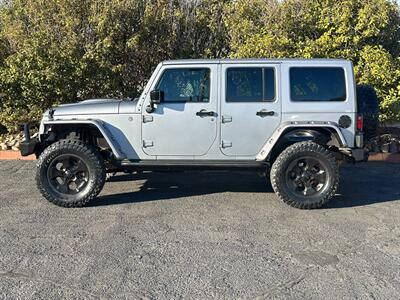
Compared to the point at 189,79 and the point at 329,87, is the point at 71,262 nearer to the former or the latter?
the point at 189,79

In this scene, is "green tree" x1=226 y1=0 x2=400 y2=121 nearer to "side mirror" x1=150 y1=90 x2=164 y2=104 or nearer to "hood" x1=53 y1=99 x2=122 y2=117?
"side mirror" x1=150 y1=90 x2=164 y2=104

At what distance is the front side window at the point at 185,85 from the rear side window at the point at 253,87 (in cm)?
29

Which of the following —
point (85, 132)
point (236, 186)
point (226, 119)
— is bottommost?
point (236, 186)

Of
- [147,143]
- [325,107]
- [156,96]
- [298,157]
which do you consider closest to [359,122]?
[325,107]

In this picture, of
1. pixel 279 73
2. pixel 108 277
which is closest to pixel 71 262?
pixel 108 277

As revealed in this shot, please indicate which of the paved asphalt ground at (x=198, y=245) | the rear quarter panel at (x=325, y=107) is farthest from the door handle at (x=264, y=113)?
the paved asphalt ground at (x=198, y=245)

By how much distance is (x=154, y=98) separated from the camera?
571 cm

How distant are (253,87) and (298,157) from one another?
1047mm

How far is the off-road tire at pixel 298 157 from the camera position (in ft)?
18.9

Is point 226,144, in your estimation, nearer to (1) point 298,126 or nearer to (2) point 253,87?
(2) point 253,87

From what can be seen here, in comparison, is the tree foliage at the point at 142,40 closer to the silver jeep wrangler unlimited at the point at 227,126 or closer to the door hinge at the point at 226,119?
the silver jeep wrangler unlimited at the point at 227,126

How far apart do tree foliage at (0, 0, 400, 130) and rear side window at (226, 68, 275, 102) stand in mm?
3452

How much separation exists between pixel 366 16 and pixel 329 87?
4208 mm

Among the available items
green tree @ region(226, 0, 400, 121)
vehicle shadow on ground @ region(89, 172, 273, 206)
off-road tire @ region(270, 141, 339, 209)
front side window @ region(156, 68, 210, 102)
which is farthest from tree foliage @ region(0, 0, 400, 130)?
off-road tire @ region(270, 141, 339, 209)
